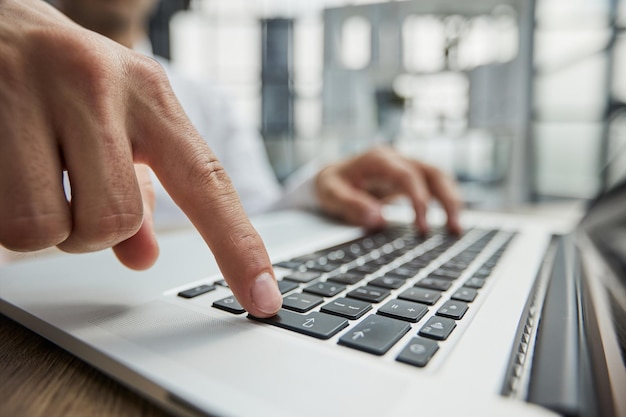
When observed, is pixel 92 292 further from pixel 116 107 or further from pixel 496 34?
pixel 496 34

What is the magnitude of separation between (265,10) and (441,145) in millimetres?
4163

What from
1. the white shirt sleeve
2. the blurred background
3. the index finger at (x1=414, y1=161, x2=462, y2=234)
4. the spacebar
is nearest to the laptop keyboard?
the spacebar

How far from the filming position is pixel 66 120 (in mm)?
172

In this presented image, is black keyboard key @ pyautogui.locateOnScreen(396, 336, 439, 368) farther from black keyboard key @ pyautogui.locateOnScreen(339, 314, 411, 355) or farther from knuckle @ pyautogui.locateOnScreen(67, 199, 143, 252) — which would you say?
knuckle @ pyautogui.locateOnScreen(67, 199, 143, 252)

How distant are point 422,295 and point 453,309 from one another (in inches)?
0.9

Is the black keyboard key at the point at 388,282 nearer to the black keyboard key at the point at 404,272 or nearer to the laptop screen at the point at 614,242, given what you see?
the black keyboard key at the point at 404,272

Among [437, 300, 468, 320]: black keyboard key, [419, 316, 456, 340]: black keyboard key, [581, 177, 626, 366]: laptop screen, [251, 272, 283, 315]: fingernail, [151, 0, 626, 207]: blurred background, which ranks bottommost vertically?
[581, 177, 626, 366]: laptop screen

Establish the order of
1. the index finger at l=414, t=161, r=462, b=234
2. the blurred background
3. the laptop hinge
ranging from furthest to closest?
the blurred background, the index finger at l=414, t=161, r=462, b=234, the laptop hinge

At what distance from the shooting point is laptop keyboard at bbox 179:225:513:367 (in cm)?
18

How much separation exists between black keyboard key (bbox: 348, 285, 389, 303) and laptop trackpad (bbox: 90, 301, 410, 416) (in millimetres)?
58

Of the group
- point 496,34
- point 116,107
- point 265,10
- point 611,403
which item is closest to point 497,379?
point 611,403

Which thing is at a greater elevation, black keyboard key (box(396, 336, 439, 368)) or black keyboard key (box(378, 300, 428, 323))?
black keyboard key (box(396, 336, 439, 368))

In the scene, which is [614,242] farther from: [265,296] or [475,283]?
[265,296]

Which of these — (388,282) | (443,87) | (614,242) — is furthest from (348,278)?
(443,87)
